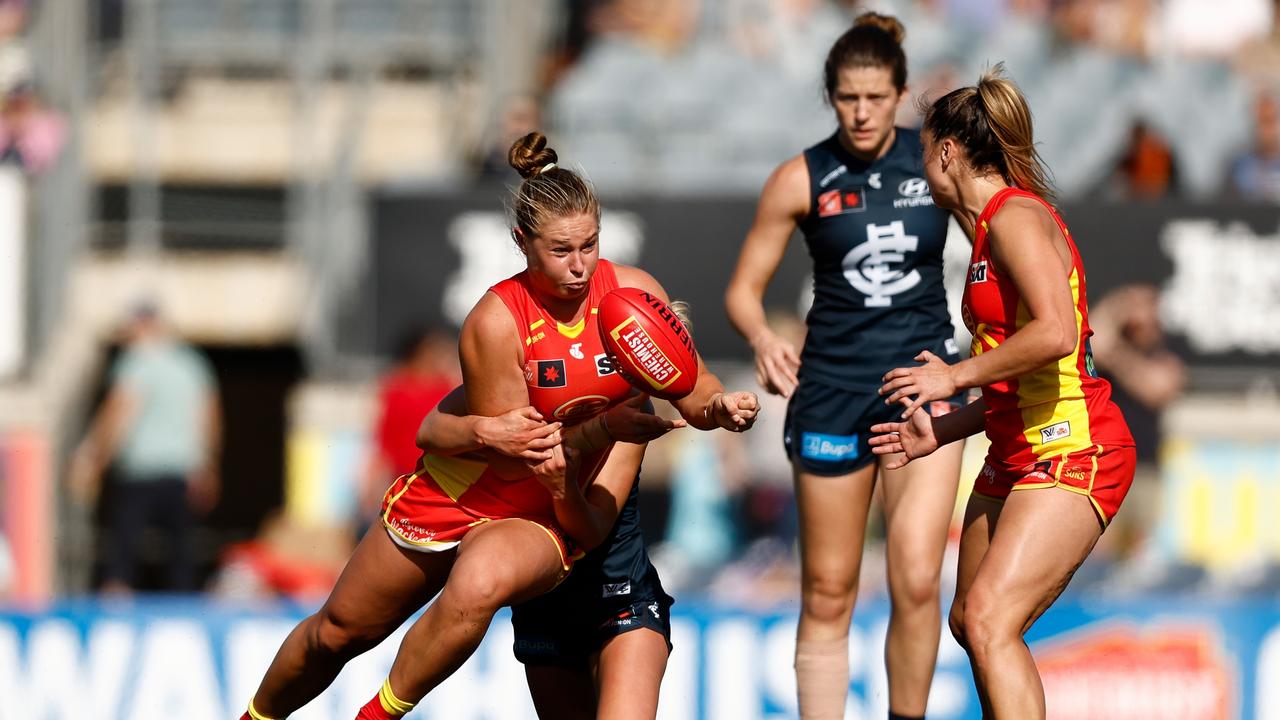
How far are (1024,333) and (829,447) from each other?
1408 mm

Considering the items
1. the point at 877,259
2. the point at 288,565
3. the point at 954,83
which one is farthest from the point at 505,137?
the point at 877,259

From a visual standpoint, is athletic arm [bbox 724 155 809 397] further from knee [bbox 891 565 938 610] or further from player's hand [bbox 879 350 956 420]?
player's hand [bbox 879 350 956 420]

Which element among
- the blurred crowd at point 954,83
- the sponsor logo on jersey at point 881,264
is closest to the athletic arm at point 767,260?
the sponsor logo on jersey at point 881,264

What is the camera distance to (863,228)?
241 inches

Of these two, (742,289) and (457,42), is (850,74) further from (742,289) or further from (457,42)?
(457,42)

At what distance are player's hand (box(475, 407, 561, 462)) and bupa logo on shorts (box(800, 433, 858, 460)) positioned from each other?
1.39 meters

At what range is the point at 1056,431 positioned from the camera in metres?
5.12

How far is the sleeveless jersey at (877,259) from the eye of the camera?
6.11m

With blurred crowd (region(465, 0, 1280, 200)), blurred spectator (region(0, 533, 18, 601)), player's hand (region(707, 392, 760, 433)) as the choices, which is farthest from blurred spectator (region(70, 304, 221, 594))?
player's hand (region(707, 392, 760, 433))

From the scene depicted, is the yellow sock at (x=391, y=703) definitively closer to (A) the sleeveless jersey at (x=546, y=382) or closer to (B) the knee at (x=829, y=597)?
(A) the sleeveless jersey at (x=546, y=382)

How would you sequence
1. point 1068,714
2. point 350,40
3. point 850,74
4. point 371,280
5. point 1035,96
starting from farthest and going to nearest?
point 350,40, point 1035,96, point 371,280, point 1068,714, point 850,74

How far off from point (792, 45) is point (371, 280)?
4.23 metres

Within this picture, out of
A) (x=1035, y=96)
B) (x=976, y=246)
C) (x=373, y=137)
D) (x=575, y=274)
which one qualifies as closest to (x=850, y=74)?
(x=976, y=246)

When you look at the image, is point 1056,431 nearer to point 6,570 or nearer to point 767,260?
point 767,260
